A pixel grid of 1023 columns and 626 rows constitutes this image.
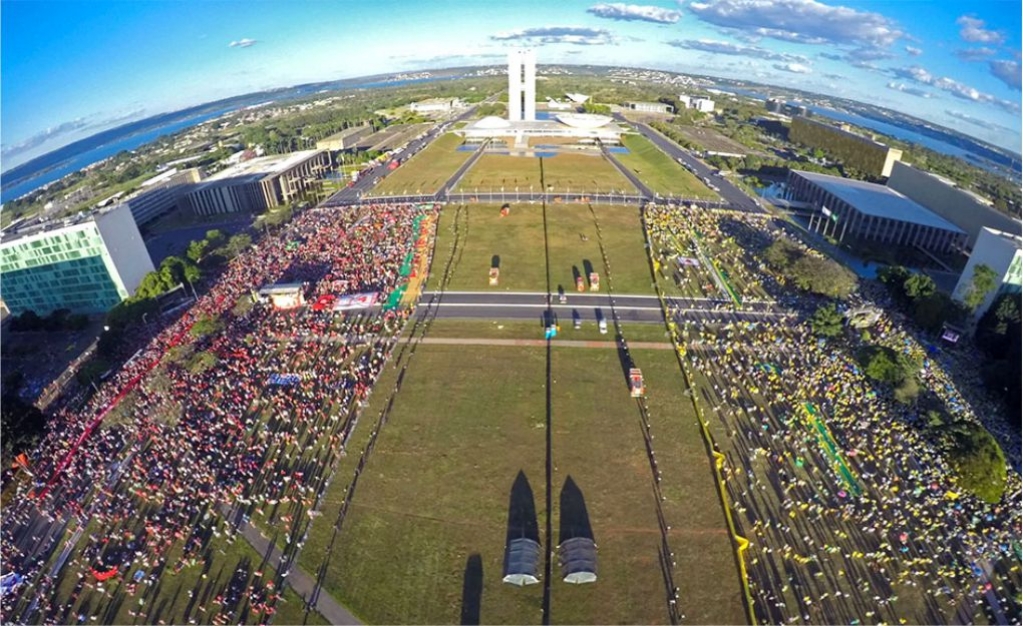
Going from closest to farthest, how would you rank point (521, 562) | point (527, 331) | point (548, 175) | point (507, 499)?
1. point (521, 562)
2. point (507, 499)
3. point (527, 331)
4. point (548, 175)

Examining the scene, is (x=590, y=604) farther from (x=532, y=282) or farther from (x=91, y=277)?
(x=91, y=277)

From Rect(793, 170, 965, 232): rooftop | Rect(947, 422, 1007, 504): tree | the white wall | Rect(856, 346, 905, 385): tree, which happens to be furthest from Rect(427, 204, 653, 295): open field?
Rect(793, 170, 965, 232): rooftop

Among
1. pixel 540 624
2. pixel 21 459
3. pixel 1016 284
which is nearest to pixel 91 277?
pixel 21 459

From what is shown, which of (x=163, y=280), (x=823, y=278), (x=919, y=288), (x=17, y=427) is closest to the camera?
(x=17, y=427)

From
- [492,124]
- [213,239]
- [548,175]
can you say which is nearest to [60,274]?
[213,239]

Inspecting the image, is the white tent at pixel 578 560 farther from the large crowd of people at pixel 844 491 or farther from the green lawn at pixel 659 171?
the green lawn at pixel 659 171

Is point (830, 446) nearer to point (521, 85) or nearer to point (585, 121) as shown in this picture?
point (585, 121)

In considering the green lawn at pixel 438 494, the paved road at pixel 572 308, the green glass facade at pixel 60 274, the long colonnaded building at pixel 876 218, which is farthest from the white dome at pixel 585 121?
the green glass facade at pixel 60 274
